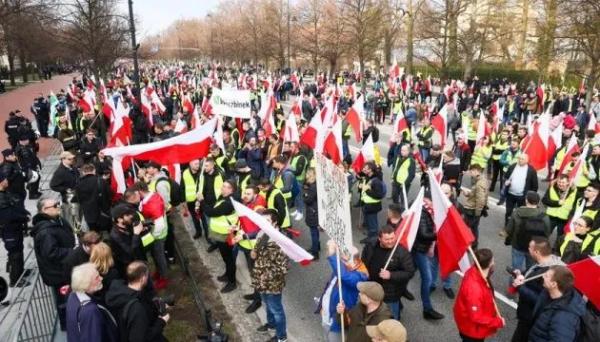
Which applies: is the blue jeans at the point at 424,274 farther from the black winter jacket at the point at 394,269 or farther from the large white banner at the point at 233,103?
the large white banner at the point at 233,103

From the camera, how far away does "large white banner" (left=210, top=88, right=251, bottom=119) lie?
12.7 metres

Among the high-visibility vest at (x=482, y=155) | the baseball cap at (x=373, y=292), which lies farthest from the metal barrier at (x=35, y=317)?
the high-visibility vest at (x=482, y=155)

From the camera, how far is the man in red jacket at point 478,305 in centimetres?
441

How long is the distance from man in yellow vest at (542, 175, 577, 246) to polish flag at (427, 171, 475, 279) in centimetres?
362

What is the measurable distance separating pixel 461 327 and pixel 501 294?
8.34 ft

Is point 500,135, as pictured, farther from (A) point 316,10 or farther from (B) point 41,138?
(A) point 316,10

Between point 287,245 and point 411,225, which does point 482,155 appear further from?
point 287,245

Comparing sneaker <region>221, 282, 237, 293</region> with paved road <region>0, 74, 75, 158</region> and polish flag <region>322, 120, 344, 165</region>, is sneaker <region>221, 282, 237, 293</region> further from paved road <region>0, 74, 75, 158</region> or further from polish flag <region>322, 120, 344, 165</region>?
paved road <region>0, 74, 75, 158</region>

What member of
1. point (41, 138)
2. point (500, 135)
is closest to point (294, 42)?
point (41, 138)

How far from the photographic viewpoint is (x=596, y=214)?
20.4ft

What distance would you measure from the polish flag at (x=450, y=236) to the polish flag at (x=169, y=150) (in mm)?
4019

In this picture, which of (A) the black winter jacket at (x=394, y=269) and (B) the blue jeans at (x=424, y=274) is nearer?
(A) the black winter jacket at (x=394, y=269)

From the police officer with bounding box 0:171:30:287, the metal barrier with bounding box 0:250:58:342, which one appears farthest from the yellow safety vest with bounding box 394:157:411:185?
the police officer with bounding box 0:171:30:287

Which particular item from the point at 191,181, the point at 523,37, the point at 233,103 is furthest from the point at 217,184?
the point at 523,37
